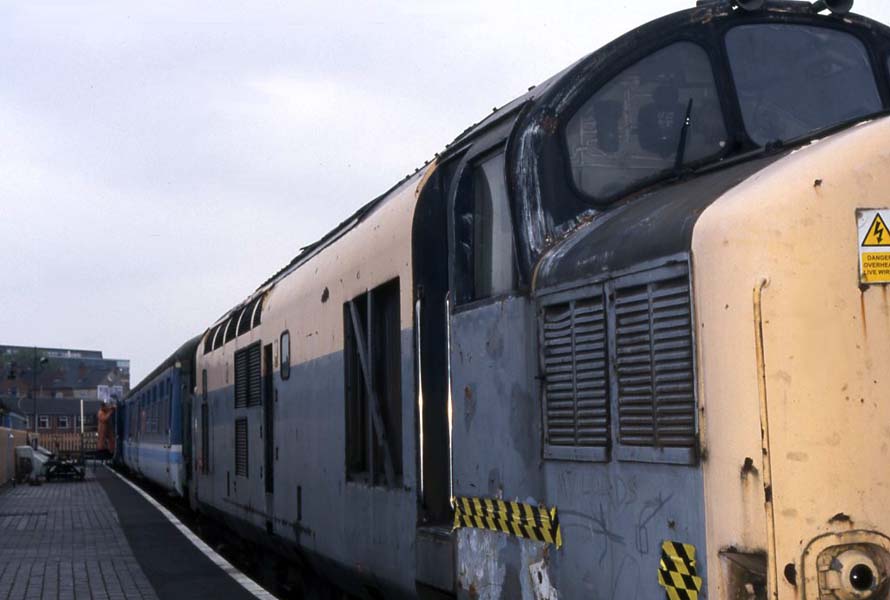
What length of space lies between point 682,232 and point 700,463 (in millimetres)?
744

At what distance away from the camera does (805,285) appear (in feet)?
12.2

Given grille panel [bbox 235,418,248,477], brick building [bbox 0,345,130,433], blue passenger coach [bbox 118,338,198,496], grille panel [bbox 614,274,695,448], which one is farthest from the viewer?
brick building [bbox 0,345,130,433]

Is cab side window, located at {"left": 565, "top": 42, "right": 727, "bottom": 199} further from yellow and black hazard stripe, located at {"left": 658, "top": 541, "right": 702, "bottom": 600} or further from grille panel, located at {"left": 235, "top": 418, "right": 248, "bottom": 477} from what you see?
grille panel, located at {"left": 235, "top": 418, "right": 248, "bottom": 477}

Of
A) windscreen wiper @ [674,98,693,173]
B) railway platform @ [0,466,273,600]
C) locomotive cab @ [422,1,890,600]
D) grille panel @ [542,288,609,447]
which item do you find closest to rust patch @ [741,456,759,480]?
locomotive cab @ [422,1,890,600]

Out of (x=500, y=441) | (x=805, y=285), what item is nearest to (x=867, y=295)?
(x=805, y=285)

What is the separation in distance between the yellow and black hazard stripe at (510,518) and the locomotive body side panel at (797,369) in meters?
1.25

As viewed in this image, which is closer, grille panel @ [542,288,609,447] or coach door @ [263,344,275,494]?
grille panel @ [542,288,609,447]

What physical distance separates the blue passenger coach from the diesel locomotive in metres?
12.6

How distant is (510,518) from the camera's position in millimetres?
5383

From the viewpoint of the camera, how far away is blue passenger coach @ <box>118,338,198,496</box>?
69.4ft

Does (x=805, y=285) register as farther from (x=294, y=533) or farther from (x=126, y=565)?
(x=126, y=565)

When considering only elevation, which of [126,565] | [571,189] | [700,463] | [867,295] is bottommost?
[126,565]

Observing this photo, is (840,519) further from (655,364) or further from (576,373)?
(576,373)

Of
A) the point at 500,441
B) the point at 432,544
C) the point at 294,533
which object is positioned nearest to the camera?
the point at 500,441
